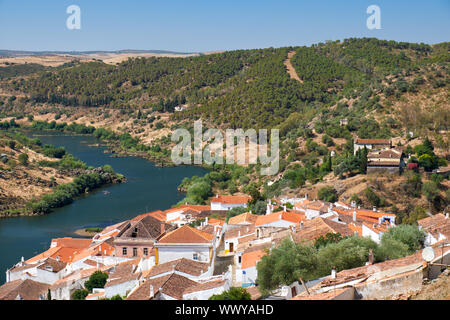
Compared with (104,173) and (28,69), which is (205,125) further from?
(28,69)

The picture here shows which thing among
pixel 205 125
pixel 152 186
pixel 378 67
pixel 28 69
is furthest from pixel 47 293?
pixel 28 69

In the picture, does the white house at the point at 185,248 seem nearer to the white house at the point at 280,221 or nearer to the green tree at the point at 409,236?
the white house at the point at 280,221

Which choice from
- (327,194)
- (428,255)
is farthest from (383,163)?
(428,255)

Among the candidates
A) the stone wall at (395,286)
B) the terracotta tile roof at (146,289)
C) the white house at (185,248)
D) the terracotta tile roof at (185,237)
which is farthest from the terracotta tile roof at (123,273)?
the stone wall at (395,286)

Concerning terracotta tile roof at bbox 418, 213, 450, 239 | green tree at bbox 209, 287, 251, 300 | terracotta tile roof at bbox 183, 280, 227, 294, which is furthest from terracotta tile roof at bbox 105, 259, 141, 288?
terracotta tile roof at bbox 418, 213, 450, 239

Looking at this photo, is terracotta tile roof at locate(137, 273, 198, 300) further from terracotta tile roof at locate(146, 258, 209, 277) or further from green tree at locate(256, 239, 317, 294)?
green tree at locate(256, 239, 317, 294)

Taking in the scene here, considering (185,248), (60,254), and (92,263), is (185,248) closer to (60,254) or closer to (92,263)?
(92,263)
